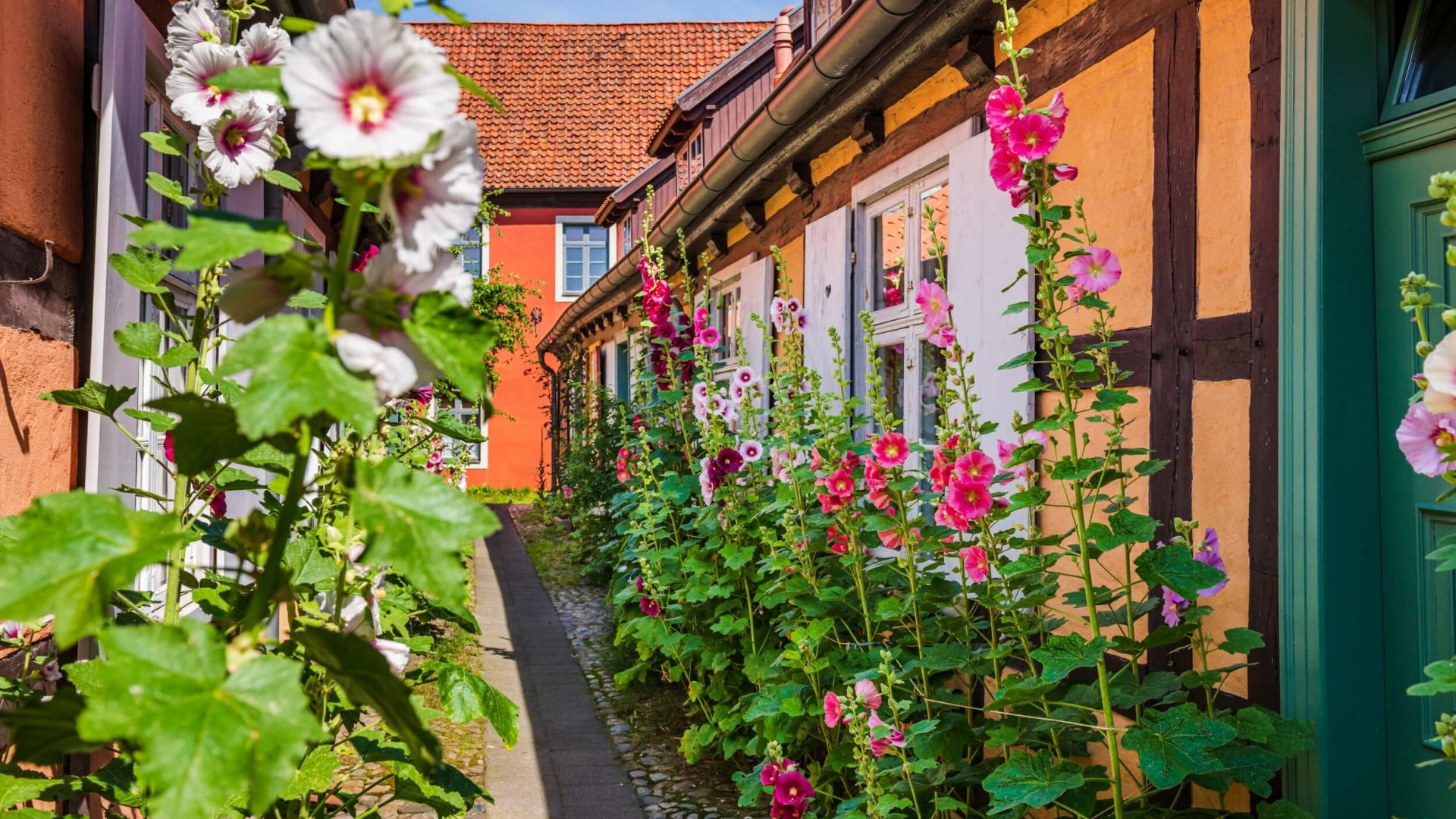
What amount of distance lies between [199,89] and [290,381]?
1.07 metres

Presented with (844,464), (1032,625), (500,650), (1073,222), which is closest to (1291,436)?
(1032,625)

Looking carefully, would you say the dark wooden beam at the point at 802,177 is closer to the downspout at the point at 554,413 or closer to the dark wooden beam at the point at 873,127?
the dark wooden beam at the point at 873,127

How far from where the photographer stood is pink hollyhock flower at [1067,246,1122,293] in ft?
7.20

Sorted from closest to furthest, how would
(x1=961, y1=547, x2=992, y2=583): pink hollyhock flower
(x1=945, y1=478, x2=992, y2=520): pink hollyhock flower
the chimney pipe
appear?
(x1=945, y1=478, x2=992, y2=520): pink hollyhock flower < (x1=961, y1=547, x2=992, y2=583): pink hollyhock flower < the chimney pipe

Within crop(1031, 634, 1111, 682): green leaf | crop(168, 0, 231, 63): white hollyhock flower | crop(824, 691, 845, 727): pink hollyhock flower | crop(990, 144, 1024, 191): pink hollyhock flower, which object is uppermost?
crop(168, 0, 231, 63): white hollyhock flower

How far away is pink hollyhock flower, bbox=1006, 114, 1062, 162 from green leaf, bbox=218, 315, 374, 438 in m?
1.62

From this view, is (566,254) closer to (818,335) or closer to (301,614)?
(818,335)

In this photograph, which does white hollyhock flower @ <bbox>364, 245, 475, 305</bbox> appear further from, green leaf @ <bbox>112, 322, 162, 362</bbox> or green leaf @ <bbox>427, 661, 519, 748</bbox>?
green leaf @ <bbox>112, 322, 162, 362</bbox>

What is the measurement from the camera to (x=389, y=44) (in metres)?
0.90

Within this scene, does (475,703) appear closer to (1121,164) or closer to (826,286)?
(1121,164)

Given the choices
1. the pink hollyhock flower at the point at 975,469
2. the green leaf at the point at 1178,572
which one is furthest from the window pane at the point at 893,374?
the green leaf at the point at 1178,572

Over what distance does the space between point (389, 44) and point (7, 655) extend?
174 cm

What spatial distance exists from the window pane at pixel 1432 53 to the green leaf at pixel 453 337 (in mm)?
1948

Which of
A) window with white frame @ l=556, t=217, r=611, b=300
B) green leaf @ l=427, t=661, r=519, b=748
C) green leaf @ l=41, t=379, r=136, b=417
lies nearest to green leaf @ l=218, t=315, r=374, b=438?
green leaf @ l=427, t=661, r=519, b=748
